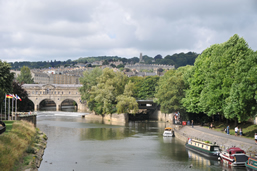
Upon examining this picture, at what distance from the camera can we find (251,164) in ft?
88.6

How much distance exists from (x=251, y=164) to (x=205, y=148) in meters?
8.50

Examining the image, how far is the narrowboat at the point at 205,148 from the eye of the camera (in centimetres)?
3391

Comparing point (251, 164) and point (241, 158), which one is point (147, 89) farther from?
point (251, 164)

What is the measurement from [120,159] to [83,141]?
12798 millimetres

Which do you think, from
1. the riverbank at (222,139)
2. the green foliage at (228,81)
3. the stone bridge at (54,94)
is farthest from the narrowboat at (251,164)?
the stone bridge at (54,94)

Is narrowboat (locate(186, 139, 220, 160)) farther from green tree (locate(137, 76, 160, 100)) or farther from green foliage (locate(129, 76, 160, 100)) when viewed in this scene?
green tree (locate(137, 76, 160, 100))

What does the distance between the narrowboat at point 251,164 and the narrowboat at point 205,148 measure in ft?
20.2

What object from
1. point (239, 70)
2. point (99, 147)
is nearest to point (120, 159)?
point (99, 147)

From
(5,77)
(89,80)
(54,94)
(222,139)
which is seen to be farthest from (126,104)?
(54,94)

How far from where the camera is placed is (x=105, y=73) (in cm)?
8150

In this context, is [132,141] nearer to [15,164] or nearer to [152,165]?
[152,165]

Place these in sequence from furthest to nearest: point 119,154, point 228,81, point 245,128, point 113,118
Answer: point 113,118 < point 245,128 < point 228,81 < point 119,154

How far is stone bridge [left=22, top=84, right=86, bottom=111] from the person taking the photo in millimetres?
119938

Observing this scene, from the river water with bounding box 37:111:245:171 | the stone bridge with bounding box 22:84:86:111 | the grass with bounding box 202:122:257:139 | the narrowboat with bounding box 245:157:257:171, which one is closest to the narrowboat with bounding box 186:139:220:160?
the river water with bounding box 37:111:245:171
